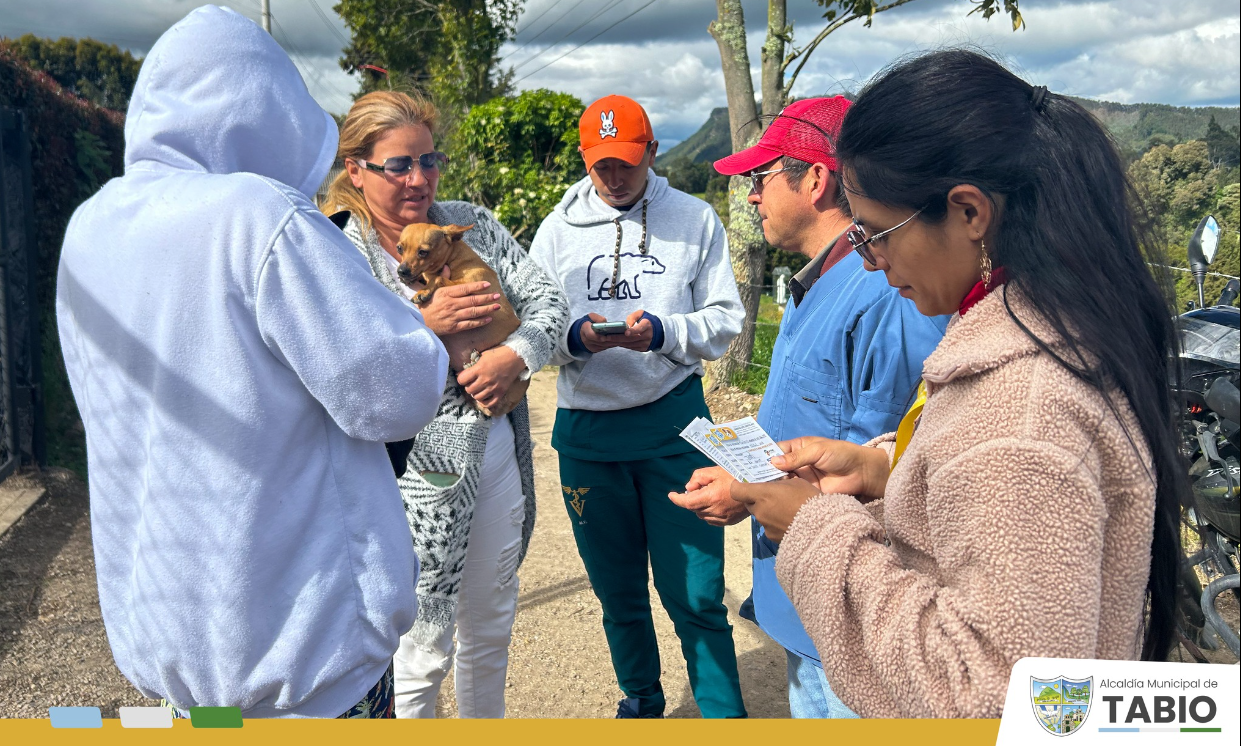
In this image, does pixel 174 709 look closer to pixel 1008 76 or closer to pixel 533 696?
pixel 1008 76

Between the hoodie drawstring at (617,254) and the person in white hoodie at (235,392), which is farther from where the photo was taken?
the hoodie drawstring at (617,254)

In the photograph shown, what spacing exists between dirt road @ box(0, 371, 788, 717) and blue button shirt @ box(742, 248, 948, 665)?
1537 mm

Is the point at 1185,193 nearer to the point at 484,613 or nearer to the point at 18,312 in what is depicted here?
the point at 484,613

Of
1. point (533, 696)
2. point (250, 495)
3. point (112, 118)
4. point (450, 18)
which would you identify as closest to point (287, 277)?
point (250, 495)

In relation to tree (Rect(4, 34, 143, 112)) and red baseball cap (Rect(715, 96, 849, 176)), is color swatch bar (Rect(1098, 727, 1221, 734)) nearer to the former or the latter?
red baseball cap (Rect(715, 96, 849, 176))

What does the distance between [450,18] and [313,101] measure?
7.23 metres

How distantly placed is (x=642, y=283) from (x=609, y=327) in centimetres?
39

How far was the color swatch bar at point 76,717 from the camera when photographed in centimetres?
171

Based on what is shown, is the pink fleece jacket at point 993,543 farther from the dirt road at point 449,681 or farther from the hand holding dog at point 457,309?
the dirt road at point 449,681

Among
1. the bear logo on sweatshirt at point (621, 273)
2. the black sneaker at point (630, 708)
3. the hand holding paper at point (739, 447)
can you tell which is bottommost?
the black sneaker at point (630, 708)

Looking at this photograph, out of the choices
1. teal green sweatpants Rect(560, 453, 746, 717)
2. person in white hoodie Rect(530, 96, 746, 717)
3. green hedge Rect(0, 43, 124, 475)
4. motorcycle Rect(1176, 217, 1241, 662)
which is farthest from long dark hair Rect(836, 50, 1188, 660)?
green hedge Rect(0, 43, 124, 475)

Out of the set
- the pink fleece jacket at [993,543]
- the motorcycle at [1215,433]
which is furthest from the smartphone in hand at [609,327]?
the motorcycle at [1215,433]

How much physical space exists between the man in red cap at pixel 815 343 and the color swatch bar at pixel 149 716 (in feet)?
3.57

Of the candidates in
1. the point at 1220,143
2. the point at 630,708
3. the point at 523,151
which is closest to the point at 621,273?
the point at 630,708
